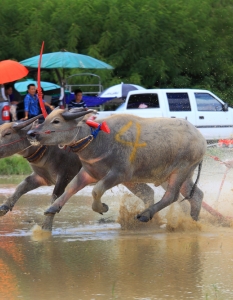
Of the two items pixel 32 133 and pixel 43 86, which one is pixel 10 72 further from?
pixel 32 133

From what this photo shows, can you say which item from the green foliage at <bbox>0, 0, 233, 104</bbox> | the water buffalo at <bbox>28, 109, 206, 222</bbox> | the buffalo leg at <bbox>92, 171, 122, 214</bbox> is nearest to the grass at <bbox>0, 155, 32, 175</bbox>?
the water buffalo at <bbox>28, 109, 206, 222</bbox>

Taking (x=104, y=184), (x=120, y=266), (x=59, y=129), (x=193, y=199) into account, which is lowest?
(x=193, y=199)

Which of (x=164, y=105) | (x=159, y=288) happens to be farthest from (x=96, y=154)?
(x=164, y=105)

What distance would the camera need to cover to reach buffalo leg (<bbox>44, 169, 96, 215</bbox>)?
8.77 m

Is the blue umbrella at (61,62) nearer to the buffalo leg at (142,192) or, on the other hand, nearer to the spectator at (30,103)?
the spectator at (30,103)

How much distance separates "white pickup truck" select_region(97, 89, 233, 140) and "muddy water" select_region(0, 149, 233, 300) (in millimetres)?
7833

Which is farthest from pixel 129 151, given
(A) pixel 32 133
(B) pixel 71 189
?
(A) pixel 32 133

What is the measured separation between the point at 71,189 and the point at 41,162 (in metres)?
0.76

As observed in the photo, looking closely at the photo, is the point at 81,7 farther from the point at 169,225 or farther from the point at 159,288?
the point at 159,288

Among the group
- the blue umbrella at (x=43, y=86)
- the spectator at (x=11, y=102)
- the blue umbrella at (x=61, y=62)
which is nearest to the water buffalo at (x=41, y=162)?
the spectator at (x=11, y=102)

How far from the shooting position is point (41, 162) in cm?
944

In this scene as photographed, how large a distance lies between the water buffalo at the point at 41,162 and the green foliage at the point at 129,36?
40.5 ft

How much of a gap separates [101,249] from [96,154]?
1156 mm

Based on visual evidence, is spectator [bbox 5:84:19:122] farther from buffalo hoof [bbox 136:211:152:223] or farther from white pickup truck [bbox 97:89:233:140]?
buffalo hoof [bbox 136:211:152:223]
